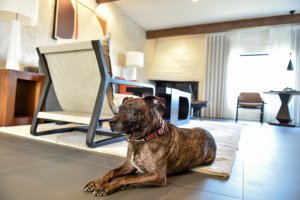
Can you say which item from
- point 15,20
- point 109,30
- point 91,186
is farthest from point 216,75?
point 91,186

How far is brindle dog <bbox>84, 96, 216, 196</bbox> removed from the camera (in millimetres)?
825

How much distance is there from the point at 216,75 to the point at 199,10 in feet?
6.10

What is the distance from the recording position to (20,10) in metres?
2.28

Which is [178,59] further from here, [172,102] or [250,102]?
[172,102]

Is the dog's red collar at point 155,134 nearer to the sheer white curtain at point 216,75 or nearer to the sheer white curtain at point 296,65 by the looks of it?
the sheer white curtain at point 216,75

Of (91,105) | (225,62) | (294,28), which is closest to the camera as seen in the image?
(91,105)

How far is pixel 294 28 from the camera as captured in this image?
16.5 feet

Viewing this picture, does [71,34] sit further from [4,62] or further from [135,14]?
[135,14]

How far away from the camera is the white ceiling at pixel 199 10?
435 centimetres

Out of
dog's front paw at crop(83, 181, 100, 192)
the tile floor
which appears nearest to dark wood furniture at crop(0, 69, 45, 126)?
the tile floor

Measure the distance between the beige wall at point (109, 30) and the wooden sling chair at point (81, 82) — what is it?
361 mm

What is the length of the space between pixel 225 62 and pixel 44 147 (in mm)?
5289

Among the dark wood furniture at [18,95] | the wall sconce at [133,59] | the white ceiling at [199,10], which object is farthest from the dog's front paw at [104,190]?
the white ceiling at [199,10]

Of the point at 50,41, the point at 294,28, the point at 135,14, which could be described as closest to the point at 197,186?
the point at 50,41
